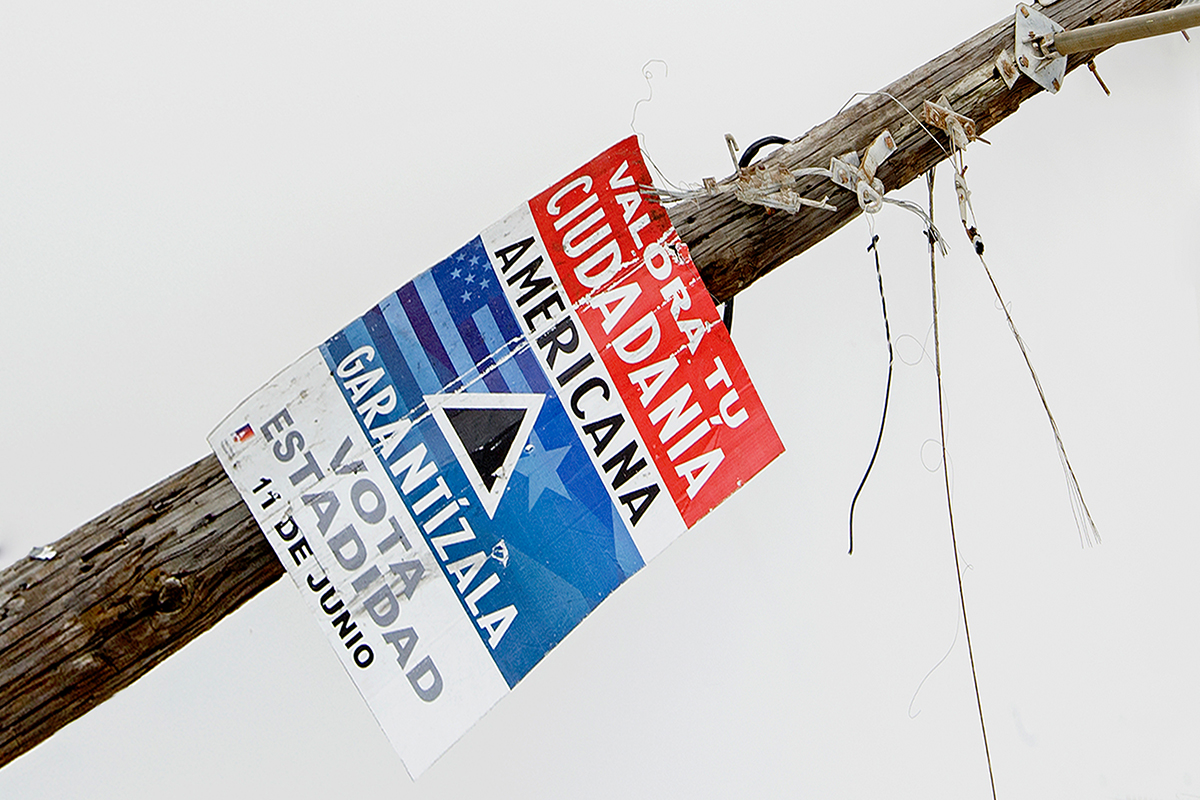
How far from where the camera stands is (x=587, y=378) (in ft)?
2.46

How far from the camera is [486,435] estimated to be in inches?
28.8

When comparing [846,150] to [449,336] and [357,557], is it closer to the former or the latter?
[449,336]

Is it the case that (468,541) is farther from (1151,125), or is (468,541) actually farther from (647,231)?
(1151,125)

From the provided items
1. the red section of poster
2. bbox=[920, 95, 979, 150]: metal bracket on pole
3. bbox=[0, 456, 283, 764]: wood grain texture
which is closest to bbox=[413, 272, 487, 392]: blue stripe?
the red section of poster

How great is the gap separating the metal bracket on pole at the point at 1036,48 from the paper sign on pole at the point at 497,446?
52 centimetres

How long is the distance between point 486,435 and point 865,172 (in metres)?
0.48

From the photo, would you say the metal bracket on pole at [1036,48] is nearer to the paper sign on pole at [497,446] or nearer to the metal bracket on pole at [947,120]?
the metal bracket on pole at [947,120]

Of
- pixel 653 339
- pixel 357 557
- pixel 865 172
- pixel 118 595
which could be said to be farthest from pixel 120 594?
pixel 865 172

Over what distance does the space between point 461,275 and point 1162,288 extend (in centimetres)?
140

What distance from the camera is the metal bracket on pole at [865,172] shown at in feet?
2.91

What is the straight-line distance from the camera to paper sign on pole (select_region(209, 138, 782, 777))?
70 cm

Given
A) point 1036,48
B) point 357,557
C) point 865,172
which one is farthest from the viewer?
point 1036,48

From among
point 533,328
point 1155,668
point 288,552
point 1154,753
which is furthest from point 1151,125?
point 288,552

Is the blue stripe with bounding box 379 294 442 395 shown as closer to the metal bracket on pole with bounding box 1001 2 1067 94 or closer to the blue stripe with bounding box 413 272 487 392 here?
the blue stripe with bounding box 413 272 487 392
